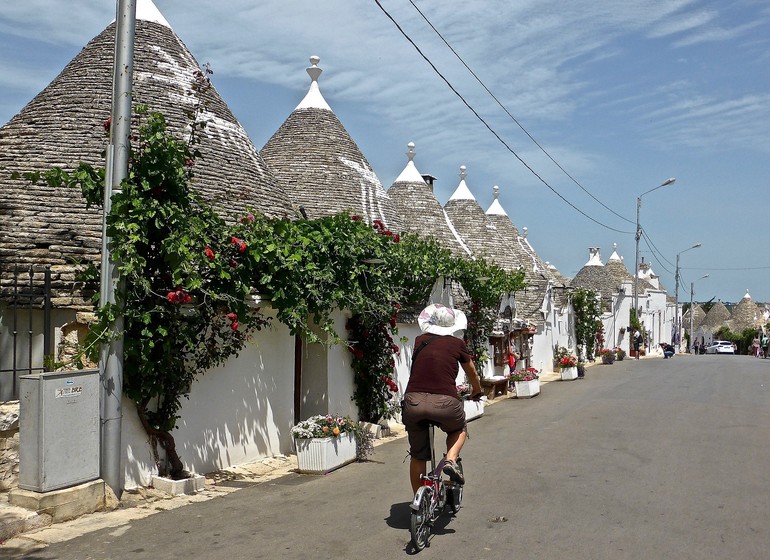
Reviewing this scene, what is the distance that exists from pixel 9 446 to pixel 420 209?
17128 mm

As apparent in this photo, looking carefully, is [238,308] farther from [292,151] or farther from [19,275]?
[292,151]

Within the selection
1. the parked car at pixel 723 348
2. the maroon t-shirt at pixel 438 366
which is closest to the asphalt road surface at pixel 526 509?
the maroon t-shirt at pixel 438 366

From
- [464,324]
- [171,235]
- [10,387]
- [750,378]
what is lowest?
[750,378]

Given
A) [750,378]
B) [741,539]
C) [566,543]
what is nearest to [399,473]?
[566,543]

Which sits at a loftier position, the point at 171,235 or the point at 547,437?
the point at 171,235

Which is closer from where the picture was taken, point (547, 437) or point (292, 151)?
point (547, 437)

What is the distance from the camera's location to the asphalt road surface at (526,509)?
6.14 m

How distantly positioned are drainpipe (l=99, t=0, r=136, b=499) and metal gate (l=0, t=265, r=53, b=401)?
2.00ft

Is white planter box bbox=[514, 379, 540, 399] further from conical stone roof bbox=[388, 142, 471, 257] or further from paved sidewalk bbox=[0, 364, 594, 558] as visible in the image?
paved sidewalk bbox=[0, 364, 594, 558]

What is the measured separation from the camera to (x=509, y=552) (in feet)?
19.7

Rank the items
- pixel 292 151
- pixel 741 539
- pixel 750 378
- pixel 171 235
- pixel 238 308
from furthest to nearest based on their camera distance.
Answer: pixel 750 378 < pixel 292 151 < pixel 238 308 < pixel 171 235 < pixel 741 539

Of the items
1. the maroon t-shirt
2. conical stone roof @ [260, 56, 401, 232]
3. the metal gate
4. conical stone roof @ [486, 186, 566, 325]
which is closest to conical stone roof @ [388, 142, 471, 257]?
conical stone roof @ [260, 56, 401, 232]

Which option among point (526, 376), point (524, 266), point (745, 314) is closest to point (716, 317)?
point (745, 314)

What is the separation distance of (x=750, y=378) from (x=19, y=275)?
955 inches
